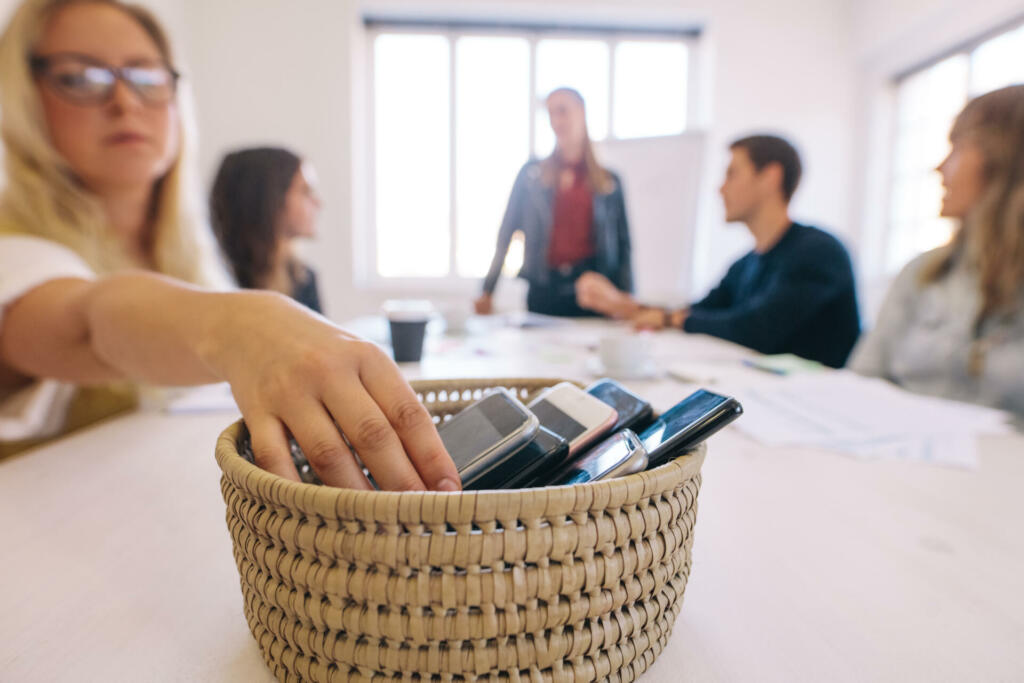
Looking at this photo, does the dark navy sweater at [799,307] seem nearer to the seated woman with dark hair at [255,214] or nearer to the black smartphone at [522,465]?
the seated woman with dark hair at [255,214]

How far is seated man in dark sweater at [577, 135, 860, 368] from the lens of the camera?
167 cm

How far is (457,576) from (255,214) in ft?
6.29

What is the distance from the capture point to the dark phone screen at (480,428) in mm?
323

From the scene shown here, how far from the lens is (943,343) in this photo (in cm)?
133

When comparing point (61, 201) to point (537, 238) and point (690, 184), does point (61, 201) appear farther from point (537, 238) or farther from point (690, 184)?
point (690, 184)

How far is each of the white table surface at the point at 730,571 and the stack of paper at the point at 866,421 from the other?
0.04 metres

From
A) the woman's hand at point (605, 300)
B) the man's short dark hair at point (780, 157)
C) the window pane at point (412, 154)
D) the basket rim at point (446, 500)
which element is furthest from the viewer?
the window pane at point (412, 154)

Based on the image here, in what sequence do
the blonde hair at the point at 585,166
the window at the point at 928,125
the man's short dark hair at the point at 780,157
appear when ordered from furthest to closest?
the window at the point at 928,125 → the blonde hair at the point at 585,166 → the man's short dark hair at the point at 780,157

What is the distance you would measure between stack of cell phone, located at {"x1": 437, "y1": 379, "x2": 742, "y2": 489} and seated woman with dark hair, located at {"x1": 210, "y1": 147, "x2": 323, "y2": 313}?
5.52 feet

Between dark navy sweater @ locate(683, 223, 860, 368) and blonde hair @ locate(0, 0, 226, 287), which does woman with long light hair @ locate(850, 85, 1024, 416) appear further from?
blonde hair @ locate(0, 0, 226, 287)

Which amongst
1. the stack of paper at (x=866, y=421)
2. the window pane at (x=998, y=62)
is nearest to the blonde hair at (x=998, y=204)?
the stack of paper at (x=866, y=421)

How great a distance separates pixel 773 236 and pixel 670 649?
191 cm

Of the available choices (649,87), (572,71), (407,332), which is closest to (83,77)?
(407,332)

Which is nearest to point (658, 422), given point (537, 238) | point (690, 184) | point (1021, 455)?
point (1021, 455)
